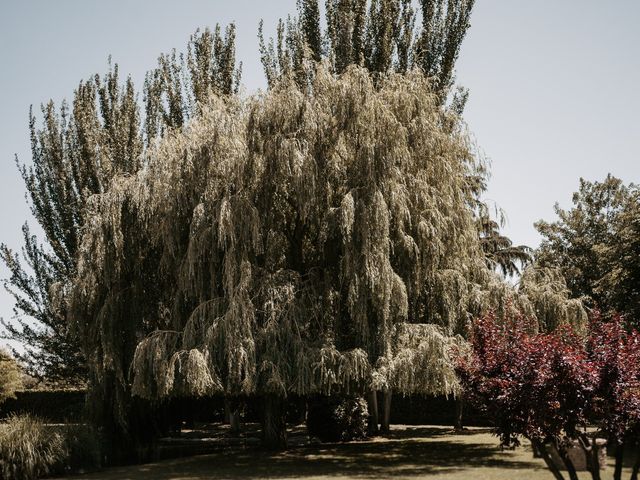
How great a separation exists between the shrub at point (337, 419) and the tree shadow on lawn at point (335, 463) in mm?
1033

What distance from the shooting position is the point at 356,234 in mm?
14484

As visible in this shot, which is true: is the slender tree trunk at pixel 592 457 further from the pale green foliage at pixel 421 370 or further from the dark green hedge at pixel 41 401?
the dark green hedge at pixel 41 401

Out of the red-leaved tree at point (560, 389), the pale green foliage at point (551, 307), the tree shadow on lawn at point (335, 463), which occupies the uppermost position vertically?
the pale green foliage at point (551, 307)

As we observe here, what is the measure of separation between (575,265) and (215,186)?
25156 mm

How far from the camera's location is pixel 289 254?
16.4 m

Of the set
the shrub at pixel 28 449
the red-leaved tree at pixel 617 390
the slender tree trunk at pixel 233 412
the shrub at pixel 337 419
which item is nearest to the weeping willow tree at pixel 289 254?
the slender tree trunk at pixel 233 412

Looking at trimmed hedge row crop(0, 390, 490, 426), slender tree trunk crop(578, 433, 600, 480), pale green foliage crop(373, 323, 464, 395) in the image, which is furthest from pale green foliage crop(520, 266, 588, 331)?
trimmed hedge row crop(0, 390, 490, 426)

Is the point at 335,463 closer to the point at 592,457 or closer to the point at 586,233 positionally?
the point at 592,457

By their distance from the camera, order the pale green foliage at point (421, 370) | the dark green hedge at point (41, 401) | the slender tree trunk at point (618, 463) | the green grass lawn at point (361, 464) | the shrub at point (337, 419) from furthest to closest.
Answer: the dark green hedge at point (41, 401) < the shrub at point (337, 419) < the pale green foliage at point (421, 370) < the green grass lawn at point (361, 464) < the slender tree trunk at point (618, 463)

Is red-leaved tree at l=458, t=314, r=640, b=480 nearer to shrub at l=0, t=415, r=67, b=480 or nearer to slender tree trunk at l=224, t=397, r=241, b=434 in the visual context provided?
slender tree trunk at l=224, t=397, r=241, b=434

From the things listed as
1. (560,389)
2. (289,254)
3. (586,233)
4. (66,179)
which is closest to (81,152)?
(66,179)

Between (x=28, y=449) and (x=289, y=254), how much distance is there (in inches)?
276

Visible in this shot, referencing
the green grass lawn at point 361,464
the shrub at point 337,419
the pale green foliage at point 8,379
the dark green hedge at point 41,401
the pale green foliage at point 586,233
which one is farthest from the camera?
the pale green foliage at point 586,233

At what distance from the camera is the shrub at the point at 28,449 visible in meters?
13.8
